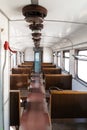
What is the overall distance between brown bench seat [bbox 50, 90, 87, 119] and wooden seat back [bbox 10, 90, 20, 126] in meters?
0.55

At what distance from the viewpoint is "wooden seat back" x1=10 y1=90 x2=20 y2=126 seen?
103 inches

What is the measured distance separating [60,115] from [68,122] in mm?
208

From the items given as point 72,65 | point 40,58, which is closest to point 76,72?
point 72,65

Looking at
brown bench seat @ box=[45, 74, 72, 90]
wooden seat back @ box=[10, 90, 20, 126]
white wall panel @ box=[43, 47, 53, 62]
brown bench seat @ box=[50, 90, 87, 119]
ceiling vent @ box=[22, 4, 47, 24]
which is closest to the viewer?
ceiling vent @ box=[22, 4, 47, 24]

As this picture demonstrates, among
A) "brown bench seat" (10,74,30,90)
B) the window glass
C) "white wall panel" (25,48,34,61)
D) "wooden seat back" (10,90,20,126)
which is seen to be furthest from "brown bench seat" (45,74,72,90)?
"white wall panel" (25,48,34,61)

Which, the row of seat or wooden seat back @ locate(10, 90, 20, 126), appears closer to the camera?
wooden seat back @ locate(10, 90, 20, 126)

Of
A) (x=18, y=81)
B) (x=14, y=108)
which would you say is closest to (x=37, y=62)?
(x=18, y=81)

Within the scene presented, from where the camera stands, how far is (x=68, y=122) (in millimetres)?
2805

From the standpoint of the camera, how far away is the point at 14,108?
2.75 meters

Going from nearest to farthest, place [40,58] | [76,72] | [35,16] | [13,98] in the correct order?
[35,16] < [13,98] < [76,72] < [40,58]

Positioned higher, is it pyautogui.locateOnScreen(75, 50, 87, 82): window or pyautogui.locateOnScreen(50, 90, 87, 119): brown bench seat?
pyautogui.locateOnScreen(75, 50, 87, 82): window

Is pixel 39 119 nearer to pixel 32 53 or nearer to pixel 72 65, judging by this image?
pixel 72 65

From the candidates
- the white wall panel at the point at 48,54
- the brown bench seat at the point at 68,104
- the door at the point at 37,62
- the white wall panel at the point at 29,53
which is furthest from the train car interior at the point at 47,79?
the white wall panel at the point at 29,53

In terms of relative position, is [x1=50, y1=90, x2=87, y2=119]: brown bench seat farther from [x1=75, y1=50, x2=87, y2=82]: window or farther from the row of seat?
[x1=75, y1=50, x2=87, y2=82]: window
